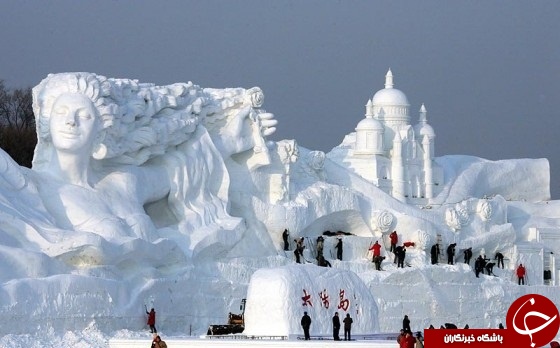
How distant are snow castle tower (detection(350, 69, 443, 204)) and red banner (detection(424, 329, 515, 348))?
2679cm

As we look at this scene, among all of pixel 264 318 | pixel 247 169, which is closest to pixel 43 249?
pixel 264 318

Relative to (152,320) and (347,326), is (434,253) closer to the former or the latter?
(152,320)

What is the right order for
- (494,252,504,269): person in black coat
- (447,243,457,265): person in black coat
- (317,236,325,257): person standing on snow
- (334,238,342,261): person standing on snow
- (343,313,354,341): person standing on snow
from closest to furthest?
(343,313,354,341): person standing on snow, (317,236,325,257): person standing on snow, (334,238,342,261): person standing on snow, (447,243,457,265): person in black coat, (494,252,504,269): person in black coat

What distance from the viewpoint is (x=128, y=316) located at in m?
37.2

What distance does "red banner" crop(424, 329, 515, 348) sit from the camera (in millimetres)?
23828

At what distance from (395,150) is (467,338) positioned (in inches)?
1113

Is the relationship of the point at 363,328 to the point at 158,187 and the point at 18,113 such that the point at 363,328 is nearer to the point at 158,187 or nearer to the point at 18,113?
the point at 158,187

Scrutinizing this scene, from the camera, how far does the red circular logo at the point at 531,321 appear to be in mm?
19641

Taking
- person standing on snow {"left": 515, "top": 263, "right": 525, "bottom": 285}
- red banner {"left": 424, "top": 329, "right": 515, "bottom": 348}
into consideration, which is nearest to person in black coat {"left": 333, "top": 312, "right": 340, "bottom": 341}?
red banner {"left": 424, "top": 329, "right": 515, "bottom": 348}

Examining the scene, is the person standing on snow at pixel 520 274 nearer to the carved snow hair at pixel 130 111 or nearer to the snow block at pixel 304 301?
the carved snow hair at pixel 130 111

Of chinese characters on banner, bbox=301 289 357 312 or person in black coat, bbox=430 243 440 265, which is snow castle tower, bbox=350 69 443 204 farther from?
chinese characters on banner, bbox=301 289 357 312

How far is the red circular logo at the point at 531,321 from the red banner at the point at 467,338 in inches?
152

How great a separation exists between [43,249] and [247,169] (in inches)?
417

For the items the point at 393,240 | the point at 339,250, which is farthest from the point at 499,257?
the point at 339,250
